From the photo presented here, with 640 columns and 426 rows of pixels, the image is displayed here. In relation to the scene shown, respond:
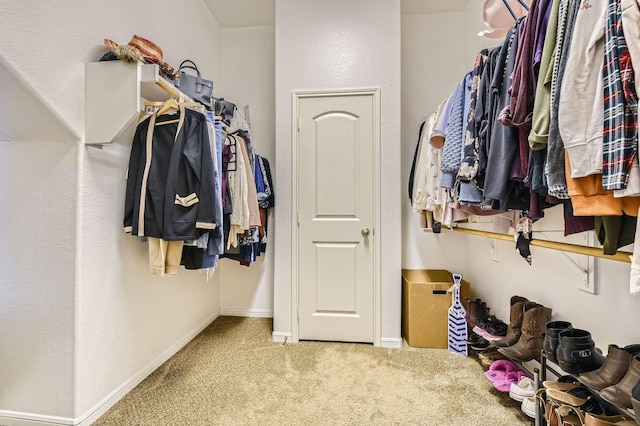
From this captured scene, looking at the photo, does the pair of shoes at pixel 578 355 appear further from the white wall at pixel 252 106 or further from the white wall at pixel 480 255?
the white wall at pixel 252 106

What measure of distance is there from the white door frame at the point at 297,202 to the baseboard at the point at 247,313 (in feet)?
1.82

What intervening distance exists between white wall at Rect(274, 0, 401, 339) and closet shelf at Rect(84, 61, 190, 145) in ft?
3.80

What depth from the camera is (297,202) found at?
2410mm

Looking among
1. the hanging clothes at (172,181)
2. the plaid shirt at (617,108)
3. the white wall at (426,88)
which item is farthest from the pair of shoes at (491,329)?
the hanging clothes at (172,181)

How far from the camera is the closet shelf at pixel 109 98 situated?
141cm

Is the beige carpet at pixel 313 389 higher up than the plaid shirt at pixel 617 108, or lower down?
lower down

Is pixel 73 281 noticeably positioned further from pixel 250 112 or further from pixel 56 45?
pixel 250 112

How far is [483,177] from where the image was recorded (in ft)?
3.92

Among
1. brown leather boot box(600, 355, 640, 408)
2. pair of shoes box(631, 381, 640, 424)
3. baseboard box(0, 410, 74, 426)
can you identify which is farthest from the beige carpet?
pair of shoes box(631, 381, 640, 424)

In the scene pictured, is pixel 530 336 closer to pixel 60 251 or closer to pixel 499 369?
pixel 499 369

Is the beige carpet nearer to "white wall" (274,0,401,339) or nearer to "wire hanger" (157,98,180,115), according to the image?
"white wall" (274,0,401,339)

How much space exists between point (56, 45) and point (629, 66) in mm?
1948

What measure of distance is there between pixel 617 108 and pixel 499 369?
1.59 meters

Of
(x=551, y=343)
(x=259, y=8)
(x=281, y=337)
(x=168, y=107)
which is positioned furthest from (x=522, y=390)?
(x=259, y=8)
